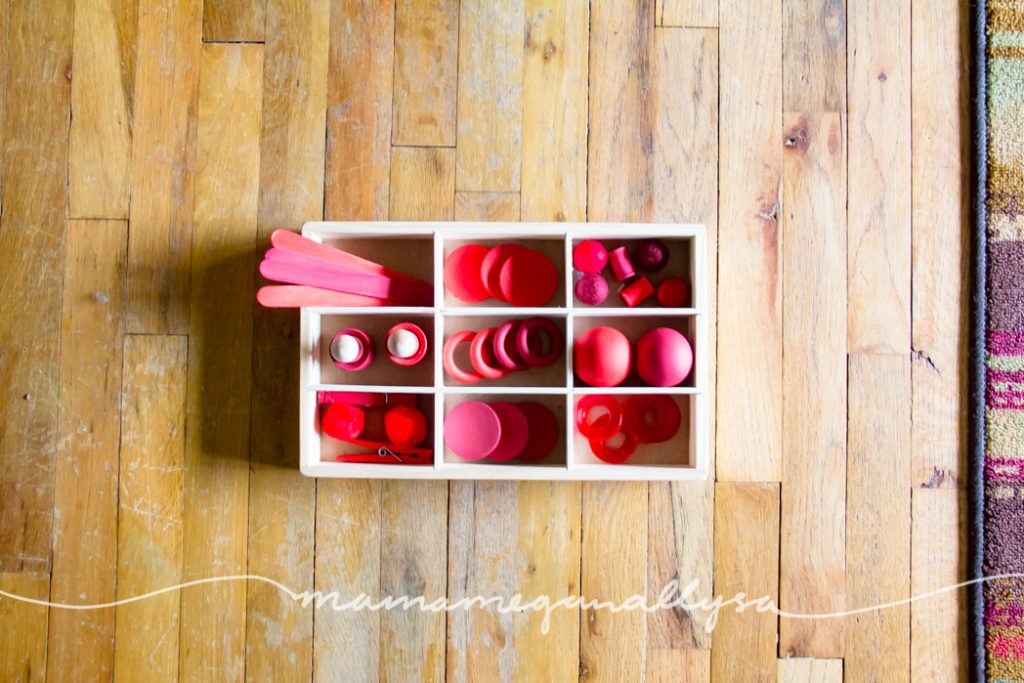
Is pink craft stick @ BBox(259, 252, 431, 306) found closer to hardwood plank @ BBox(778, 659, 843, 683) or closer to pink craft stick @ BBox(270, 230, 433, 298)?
pink craft stick @ BBox(270, 230, 433, 298)

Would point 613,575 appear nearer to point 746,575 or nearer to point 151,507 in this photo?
point 746,575

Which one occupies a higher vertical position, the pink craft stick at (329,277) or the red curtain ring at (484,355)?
the pink craft stick at (329,277)

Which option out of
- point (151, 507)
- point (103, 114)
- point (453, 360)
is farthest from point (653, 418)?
point (103, 114)

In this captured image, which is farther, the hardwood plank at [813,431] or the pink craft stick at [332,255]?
the hardwood plank at [813,431]

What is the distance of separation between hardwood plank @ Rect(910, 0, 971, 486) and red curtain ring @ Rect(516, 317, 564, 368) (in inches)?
22.7

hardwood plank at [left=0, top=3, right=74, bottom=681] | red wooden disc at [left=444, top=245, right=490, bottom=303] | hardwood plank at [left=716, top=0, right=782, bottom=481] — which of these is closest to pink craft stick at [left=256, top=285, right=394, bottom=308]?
red wooden disc at [left=444, top=245, right=490, bottom=303]

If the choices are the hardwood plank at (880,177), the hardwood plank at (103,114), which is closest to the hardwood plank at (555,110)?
the hardwood plank at (880,177)

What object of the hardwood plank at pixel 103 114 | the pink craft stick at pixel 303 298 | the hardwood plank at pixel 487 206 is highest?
the hardwood plank at pixel 103 114

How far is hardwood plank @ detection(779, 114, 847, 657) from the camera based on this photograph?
107cm

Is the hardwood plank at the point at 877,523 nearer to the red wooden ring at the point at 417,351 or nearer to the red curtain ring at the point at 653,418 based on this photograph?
the red curtain ring at the point at 653,418

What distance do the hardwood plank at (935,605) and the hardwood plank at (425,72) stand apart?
975mm

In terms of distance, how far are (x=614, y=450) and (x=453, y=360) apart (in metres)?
0.28

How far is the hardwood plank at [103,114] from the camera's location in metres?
1.10

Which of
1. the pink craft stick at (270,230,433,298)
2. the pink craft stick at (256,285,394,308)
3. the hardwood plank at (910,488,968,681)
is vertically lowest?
the hardwood plank at (910,488,968,681)
